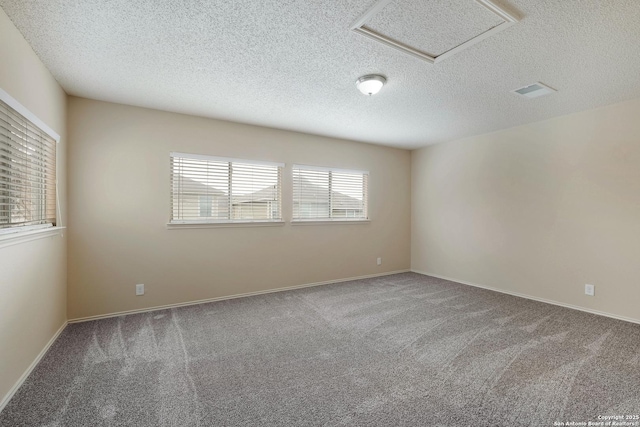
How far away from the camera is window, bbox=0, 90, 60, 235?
1.93m

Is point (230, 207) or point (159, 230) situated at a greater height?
point (230, 207)

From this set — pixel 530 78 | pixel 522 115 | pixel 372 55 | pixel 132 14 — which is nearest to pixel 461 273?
pixel 522 115

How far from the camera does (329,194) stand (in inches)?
194

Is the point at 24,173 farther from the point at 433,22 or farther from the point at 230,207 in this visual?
the point at 433,22

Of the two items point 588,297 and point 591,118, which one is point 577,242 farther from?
point 591,118

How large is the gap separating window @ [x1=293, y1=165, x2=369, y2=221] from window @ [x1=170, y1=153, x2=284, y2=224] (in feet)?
1.16

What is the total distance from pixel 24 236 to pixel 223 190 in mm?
2129

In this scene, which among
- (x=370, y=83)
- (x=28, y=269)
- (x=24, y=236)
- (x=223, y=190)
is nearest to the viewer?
(x=24, y=236)

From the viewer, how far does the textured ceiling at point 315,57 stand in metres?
1.83

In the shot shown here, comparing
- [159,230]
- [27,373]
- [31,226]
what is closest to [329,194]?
[159,230]

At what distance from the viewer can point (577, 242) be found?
3.63m

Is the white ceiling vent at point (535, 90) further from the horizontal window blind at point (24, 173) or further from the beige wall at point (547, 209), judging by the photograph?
the horizontal window blind at point (24, 173)

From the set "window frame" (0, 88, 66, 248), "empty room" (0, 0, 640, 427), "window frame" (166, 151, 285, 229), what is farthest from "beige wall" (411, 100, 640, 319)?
"window frame" (0, 88, 66, 248)

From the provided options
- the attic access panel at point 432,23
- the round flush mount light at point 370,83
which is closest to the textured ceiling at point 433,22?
the attic access panel at point 432,23
